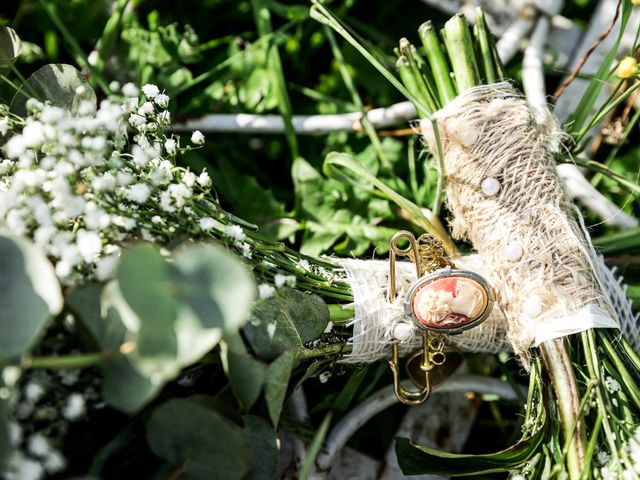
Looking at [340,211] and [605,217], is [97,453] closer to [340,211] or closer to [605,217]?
[340,211]

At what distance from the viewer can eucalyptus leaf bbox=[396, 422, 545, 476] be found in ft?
1.68

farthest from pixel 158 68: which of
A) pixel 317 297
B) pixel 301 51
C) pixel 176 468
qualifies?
pixel 176 468

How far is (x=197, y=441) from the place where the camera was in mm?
414

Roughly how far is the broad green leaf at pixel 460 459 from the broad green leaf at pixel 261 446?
130 mm

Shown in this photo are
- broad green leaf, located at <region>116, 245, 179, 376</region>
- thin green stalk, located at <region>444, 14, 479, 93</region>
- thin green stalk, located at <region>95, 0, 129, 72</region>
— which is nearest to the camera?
broad green leaf, located at <region>116, 245, 179, 376</region>

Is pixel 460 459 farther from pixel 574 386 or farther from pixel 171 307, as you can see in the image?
pixel 171 307

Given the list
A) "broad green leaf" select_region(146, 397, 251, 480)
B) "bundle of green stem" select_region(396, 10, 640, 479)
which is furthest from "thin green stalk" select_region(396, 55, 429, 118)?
"broad green leaf" select_region(146, 397, 251, 480)

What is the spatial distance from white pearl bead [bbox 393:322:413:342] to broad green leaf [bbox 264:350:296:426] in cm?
12

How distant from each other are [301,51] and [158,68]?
0.70ft

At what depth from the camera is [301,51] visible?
87 centimetres

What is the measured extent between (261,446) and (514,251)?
26cm

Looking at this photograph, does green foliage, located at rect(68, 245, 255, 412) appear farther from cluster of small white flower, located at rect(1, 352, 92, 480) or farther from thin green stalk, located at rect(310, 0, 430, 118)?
thin green stalk, located at rect(310, 0, 430, 118)

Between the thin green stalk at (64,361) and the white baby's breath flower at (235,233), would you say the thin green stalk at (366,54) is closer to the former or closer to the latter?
the white baby's breath flower at (235,233)

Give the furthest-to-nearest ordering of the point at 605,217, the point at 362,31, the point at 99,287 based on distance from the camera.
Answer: the point at 362,31
the point at 605,217
the point at 99,287
